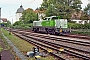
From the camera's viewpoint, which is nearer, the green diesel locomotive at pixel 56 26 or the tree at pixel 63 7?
the green diesel locomotive at pixel 56 26

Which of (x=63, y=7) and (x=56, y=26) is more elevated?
(x=63, y=7)

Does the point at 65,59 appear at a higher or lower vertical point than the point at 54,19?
lower

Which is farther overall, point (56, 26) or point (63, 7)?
point (63, 7)

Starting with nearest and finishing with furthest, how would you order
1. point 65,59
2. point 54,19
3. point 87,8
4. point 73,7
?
point 65,59 < point 54,19 < point 87,8 < point 73,7

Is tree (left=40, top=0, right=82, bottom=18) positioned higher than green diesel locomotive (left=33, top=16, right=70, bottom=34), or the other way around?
tree (left=40, top=0, right=82, bottom=18)

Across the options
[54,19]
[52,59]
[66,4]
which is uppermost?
[66,4]

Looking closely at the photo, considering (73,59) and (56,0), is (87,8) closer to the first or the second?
(56,0)

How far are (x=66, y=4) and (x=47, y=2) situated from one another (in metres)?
13.0

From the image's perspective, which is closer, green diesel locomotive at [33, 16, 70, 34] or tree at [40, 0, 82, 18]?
green diesel locomotive at [33, 16, 70, 34]

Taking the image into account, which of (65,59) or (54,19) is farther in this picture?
(54,19)

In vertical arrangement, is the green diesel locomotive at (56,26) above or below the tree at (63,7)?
below

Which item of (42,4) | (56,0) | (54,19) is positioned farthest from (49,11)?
(54,19)

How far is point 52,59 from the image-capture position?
14.0 m

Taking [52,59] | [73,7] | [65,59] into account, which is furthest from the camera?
[73,7]
